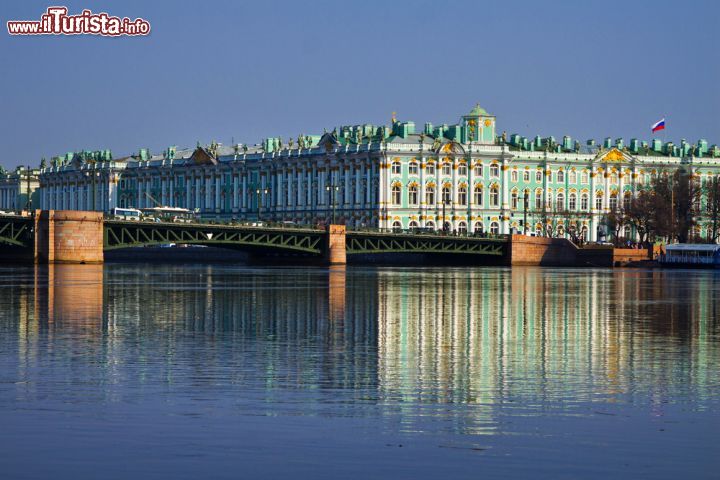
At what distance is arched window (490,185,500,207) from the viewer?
474 ft

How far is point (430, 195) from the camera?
143m

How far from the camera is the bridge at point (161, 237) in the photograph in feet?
315

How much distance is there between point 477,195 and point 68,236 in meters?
56.6

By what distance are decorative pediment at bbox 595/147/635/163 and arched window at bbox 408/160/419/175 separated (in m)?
19.8

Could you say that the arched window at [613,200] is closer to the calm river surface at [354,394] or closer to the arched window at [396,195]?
the arched window at [396,195]

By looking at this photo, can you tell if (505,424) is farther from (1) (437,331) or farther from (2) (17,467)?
(1) (437,331)

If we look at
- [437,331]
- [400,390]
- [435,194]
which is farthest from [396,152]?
[400,390]

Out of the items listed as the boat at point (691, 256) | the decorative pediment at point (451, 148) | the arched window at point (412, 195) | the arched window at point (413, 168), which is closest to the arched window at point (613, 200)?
the decorative pediment at point (451, 148)

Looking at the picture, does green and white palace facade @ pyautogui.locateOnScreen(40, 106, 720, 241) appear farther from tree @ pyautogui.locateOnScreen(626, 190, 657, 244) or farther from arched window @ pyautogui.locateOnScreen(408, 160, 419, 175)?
tree @ pyautogui.locateOnScreen(626, 190, 657, 244)

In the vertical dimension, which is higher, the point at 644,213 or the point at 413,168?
the point at 413,168

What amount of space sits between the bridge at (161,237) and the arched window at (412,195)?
31.8m

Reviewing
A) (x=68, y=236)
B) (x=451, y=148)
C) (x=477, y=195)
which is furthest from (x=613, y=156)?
(x=68, y=236)

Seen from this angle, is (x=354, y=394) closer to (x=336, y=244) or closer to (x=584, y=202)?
(x=336, y=244)

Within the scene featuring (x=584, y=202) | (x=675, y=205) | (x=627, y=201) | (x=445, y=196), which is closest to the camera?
(x=675, y=205)
